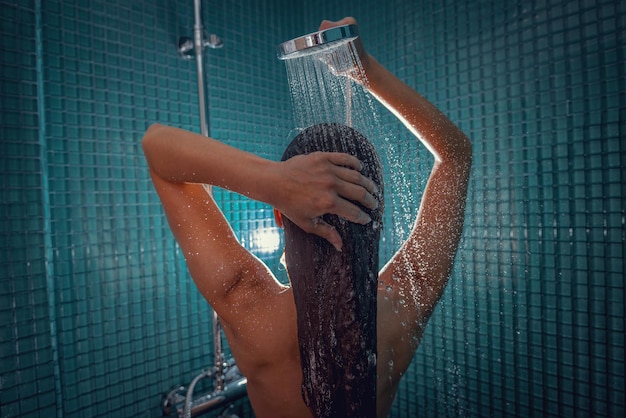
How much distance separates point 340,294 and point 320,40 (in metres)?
0.40

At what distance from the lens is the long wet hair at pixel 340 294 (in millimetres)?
646

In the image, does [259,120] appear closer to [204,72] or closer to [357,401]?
[204,72]

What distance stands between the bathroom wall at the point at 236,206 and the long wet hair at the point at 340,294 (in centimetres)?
115

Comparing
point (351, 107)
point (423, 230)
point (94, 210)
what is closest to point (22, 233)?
point (94, 210)

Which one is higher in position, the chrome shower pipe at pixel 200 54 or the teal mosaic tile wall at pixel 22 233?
the chrome shower pipe at pixel 200 54

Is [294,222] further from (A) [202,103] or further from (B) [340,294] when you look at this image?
(A) [202,103]

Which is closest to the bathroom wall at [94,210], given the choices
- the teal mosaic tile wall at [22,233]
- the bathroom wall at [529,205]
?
the teal mosaic tile wall at [22,233]

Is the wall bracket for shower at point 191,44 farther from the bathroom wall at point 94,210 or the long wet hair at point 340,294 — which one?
the long wet hair at point 340,294

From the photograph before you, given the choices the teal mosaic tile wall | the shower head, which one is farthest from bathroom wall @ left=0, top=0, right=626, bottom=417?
the shower head

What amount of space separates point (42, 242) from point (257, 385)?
1004 millimetres

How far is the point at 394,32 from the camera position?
81.6 inches

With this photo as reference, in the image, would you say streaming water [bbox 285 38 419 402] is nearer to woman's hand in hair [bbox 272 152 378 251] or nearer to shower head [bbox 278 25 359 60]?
shower head [bbox 278 25 359 60]

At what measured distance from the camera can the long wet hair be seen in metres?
0.65

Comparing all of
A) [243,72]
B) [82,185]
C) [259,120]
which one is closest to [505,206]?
[259,120]
